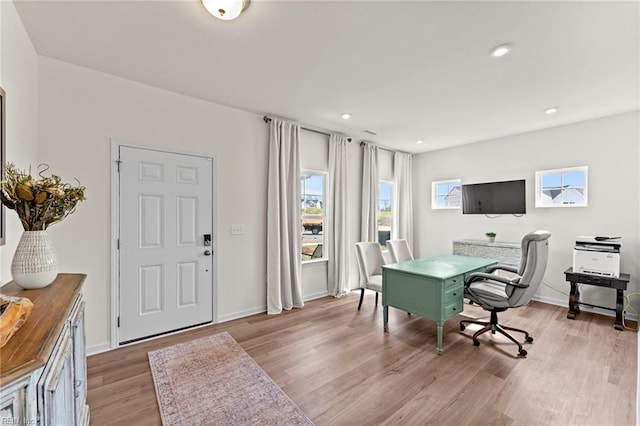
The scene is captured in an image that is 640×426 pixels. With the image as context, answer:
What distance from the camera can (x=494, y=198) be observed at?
4.74 metres

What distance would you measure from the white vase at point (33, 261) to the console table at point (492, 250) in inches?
197

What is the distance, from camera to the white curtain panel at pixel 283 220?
3.77 m

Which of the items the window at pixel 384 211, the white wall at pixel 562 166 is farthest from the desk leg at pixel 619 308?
the window at pixel 384 211

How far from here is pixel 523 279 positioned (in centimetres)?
264

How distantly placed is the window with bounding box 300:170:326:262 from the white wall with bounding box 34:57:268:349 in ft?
2.87

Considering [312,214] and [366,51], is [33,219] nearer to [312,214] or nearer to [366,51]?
[366,51]

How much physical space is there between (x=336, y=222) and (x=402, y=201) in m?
1.93

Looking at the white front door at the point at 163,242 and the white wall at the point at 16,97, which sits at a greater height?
the white wall at the point at 16,97

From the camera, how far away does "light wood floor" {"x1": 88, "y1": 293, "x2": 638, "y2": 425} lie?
1890 mm

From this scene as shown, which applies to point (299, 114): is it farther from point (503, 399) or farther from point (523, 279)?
point (503, 399)

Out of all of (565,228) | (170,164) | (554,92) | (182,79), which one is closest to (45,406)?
(170,164)

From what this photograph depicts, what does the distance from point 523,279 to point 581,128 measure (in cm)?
292

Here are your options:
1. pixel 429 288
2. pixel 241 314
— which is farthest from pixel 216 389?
pixel 429 288

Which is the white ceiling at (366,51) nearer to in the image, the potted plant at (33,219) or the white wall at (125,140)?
the white wall at (125,140)
